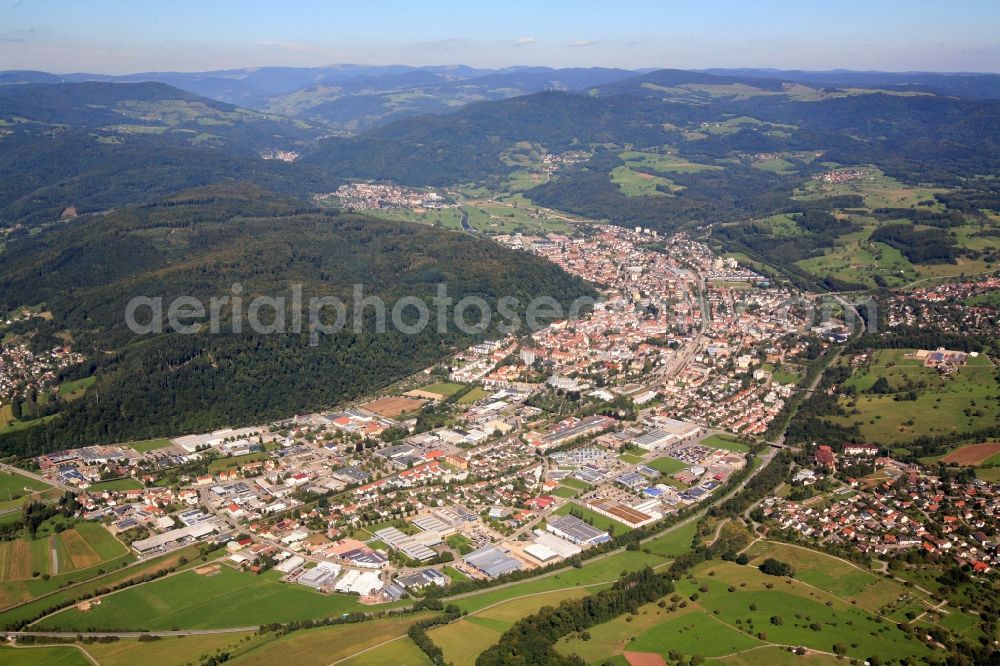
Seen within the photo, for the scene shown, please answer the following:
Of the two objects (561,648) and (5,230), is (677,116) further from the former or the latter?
(561,648)

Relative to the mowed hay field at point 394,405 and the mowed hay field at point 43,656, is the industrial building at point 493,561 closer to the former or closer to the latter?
the mowed hay field at point 43,656

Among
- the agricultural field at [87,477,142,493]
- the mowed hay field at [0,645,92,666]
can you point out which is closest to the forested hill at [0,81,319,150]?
the agricultural field at [87,477,142,493]

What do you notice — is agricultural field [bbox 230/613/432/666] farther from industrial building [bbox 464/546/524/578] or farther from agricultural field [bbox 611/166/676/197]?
agricultural field [bbox 611/166/676/197]

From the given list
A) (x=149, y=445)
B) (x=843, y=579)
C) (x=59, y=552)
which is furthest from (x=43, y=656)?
(x=843, y=579)

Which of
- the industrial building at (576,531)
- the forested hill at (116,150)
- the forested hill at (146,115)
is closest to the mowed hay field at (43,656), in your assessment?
the industrial building at (576,531)

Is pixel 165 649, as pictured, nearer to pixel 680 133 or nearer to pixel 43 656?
pixel 43 656
